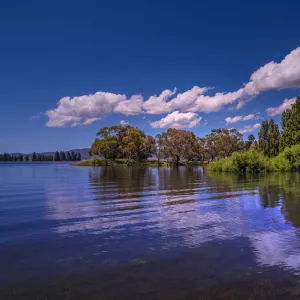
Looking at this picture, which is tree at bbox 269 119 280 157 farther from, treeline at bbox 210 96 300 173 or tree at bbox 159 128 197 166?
tree at bbox 159 128 197 166

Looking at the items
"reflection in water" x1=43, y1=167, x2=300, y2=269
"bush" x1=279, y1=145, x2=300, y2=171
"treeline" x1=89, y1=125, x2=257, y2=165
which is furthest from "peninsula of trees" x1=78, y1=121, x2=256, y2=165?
"reflection in water" x1=43, y1=167, x2=300, y2=269

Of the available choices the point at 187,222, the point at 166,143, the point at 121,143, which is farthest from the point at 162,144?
the point at 187,222

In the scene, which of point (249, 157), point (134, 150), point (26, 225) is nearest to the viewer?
point (26, 225)

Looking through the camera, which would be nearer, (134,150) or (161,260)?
(161,260)

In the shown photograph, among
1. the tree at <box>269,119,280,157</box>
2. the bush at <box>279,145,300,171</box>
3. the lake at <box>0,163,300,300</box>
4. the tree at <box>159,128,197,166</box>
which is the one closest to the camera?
the lake at <box>0,163,300,300</box>

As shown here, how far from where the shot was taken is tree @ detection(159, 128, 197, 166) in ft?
389

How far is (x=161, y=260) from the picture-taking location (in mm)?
8367

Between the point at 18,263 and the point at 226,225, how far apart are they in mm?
8405

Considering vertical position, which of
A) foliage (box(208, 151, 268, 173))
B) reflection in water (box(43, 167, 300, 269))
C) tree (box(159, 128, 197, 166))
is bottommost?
reflection in water (box(43, 167, 300, 269))

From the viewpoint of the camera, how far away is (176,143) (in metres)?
119

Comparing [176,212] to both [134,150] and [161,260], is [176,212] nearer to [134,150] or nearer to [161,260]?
[161,260]

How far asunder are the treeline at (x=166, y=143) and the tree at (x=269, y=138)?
336 inches

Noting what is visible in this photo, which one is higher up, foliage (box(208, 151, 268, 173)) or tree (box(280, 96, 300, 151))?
tree (box(280, 96, 300, 151))

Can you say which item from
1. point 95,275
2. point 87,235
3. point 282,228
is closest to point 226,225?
point 282,228
